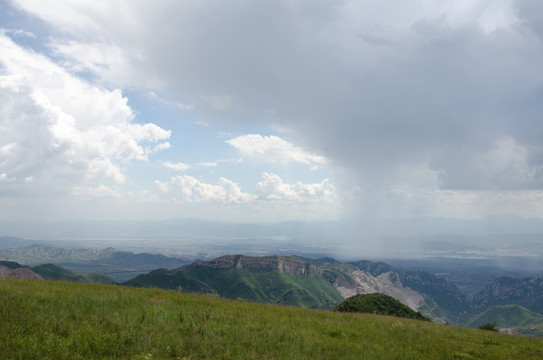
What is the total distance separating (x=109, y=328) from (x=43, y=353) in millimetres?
2492

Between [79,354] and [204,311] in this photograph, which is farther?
[204,311]

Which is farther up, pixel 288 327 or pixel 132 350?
pixel 132 350

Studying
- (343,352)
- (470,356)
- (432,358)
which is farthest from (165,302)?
(470,356)

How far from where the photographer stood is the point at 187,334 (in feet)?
32.4

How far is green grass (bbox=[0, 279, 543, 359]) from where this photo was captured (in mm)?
7770

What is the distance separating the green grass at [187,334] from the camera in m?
7.77

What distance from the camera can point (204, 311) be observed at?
1318cm

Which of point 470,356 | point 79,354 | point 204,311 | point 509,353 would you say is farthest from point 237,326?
point 509,353

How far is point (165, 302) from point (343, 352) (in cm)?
842

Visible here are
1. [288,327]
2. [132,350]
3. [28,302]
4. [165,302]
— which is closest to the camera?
[132,350]

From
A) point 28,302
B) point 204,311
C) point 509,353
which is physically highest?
point 28,302

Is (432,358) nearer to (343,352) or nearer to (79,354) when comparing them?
(343,352)

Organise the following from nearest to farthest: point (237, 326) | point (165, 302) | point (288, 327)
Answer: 1. point (237, 326)
2. point (288, 327)
3. point (165, 302)

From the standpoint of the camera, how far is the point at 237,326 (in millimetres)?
11484
